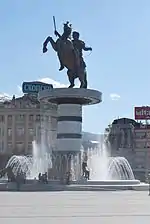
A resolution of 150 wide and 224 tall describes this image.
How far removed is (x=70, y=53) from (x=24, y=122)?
8806 cm

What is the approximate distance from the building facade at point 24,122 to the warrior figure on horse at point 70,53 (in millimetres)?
84944

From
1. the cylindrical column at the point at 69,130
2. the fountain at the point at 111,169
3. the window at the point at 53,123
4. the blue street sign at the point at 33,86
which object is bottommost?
the fountain at the point at 111,169

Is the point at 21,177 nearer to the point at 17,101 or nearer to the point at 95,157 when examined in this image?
the point at 95,157

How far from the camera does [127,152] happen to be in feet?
432

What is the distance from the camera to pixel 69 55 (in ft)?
150

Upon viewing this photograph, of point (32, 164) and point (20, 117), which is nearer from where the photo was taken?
point (32, 164)

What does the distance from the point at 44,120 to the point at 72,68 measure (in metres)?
85.7

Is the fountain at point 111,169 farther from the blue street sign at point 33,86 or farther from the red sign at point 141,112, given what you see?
the blue street sign at point 33,86

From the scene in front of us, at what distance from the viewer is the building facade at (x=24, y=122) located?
13200 centimetres

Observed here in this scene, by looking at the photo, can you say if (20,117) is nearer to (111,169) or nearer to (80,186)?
(111,169)
